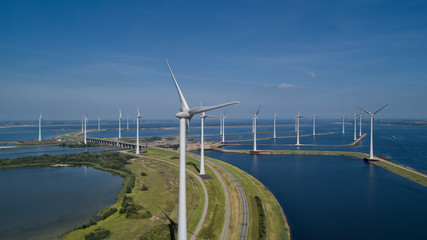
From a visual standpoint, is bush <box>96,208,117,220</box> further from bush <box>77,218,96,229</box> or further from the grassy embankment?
the grassy embankment

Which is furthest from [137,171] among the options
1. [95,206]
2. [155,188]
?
[95,206]

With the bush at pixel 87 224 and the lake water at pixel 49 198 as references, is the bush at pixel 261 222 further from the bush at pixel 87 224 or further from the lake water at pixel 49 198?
the lake water at pixel 49 198

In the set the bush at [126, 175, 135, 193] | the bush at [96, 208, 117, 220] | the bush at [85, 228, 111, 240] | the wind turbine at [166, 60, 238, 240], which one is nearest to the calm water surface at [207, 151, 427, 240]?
the wind turbine at [166, 60, 238, 240]

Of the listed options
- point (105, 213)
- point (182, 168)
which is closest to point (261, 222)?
point (182, 168)

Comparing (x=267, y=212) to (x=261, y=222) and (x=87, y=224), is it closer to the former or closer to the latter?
(x=261, y=222)

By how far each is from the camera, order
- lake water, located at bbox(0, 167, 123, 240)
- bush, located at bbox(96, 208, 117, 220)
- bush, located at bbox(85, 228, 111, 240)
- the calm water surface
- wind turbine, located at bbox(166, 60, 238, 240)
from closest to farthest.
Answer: wind turbine, located at bbox(166, 60, 238, 240)
bush, located at bbox(85, 228, 111, 240)
lake water, located at bbox(0, 167, 123, 240)
the calm water surface
bush, located at bbox(96, 208, 117, 220)

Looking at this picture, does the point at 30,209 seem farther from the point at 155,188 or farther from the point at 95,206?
the point at 155,188

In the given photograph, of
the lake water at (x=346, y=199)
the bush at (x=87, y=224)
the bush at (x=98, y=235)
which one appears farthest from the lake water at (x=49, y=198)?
the bush at (x=98, y=235)

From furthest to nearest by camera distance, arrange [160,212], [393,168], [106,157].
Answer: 1. [106,157]
2. [393,168]
3. [160,212]
